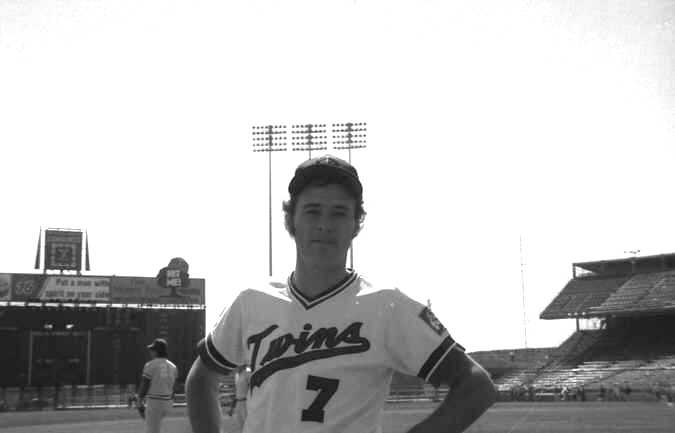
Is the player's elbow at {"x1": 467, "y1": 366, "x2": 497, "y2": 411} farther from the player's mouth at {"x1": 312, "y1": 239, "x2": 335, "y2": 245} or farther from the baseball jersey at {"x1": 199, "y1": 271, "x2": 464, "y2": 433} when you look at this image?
the player's mouth at {"x1": 312, "y1": 239, "x2": 335, "y2": 245}

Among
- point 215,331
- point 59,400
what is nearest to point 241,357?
point 215,331

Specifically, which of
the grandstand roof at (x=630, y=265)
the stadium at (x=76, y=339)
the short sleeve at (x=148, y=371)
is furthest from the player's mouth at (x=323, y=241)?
the grandstand roof at (x=630, y=265)

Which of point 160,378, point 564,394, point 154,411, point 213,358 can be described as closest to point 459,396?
point 213,358

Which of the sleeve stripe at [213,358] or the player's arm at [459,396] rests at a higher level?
the sleeve stripe at [213,358]

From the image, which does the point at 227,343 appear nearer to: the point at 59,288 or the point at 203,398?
the point at 203,398

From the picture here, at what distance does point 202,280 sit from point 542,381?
2265 centimetres

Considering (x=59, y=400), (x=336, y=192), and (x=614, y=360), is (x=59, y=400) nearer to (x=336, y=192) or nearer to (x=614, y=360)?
(x=614, y=360)

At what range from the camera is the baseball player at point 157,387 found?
1308 centimetres

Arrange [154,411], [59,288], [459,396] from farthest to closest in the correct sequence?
[59,288] → [154,411] → [459,396]

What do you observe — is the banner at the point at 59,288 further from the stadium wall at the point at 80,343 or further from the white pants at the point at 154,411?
the white pants at the point at 154,411

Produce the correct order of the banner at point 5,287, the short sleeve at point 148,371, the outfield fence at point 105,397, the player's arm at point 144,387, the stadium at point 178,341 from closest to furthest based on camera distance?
the short sleeve at point 148,371, the player's arm at point 144,387, the outfield fence at point 105,397, the stadium at point 178,341, the banner at point 5,287

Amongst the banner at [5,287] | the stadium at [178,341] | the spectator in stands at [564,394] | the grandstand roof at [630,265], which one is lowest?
the spectator in stands at [564,394]

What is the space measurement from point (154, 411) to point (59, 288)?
1596 inches

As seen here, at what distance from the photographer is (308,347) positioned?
8.22ft
